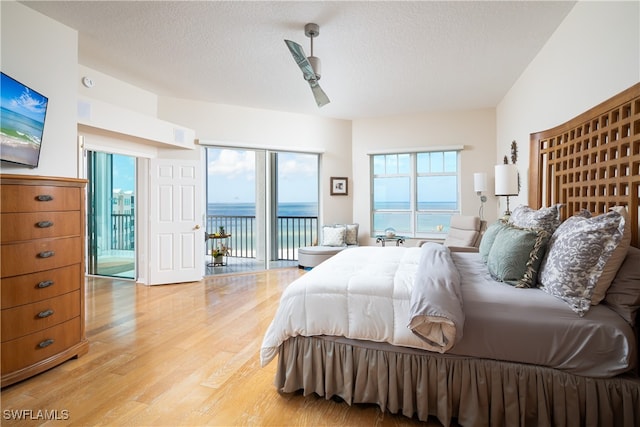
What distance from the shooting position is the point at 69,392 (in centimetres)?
200

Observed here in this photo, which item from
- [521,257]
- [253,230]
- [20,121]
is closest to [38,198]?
[20,121]

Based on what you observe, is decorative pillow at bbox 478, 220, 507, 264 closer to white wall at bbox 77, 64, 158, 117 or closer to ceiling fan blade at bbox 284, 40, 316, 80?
ceiling fan blade at bbox 284, 40, 316, 80

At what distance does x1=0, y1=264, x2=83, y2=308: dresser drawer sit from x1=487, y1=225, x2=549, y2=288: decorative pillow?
3059mm

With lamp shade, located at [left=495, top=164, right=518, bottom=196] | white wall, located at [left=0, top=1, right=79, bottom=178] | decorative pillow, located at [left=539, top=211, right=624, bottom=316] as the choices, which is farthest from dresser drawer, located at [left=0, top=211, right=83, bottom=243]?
lamp shade, located at [left=495, top=164, right=518, bottom=196]

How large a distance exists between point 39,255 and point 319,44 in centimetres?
297

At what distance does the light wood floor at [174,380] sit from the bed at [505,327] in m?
0.17

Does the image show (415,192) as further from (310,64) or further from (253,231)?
(310,64)

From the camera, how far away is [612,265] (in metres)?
1.55

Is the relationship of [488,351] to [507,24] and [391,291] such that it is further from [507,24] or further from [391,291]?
[507,24]

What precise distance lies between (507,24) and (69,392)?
4399mm

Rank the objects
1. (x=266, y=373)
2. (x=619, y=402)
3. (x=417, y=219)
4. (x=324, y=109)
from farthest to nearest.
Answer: (x=417, y=219)
(x=324, y=109)
(x=266, y=373)
(x=619, y=402)

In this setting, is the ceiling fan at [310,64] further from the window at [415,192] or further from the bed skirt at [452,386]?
the window at [415,192]

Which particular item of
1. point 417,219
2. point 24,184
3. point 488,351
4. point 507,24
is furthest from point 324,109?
point 488,351

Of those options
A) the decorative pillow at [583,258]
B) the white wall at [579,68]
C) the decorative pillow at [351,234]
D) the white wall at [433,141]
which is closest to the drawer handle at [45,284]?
the decorative pillow at [583,258]
